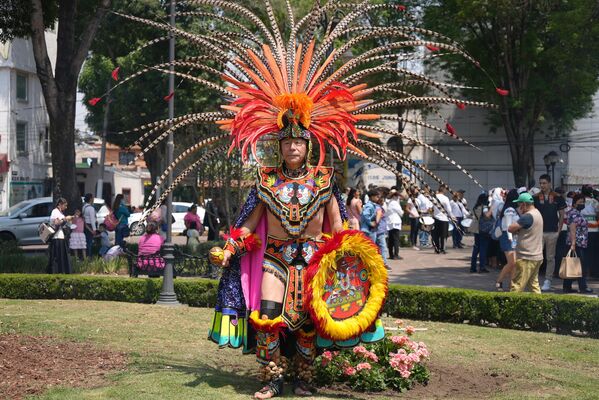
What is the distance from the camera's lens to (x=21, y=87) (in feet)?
151

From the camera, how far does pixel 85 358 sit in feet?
29.2

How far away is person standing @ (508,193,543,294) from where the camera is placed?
44.4 ft

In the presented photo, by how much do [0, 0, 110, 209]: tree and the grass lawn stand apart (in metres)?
7.72

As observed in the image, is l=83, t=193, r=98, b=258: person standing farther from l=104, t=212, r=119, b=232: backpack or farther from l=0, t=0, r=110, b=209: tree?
l=0, t=0, r=110, b=209: tree

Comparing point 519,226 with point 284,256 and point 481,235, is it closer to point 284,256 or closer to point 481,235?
point 481,235

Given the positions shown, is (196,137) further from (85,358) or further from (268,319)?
(268,319)

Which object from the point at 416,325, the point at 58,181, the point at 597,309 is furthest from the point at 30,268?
the point at 597,309

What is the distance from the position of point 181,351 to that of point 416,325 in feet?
12.7

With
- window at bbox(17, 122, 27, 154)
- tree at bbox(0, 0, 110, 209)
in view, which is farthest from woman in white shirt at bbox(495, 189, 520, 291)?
window at bbox(17, 122, 27, 154)

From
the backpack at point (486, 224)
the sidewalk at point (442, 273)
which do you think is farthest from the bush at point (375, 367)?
the backpack at point (486, 224)

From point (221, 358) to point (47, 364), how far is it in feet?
6.03

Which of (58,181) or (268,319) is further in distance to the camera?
(58,181)

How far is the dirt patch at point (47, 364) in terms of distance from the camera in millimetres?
7664

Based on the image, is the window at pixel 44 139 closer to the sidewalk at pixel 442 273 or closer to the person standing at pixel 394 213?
the sidewalk at pixel 442 273
